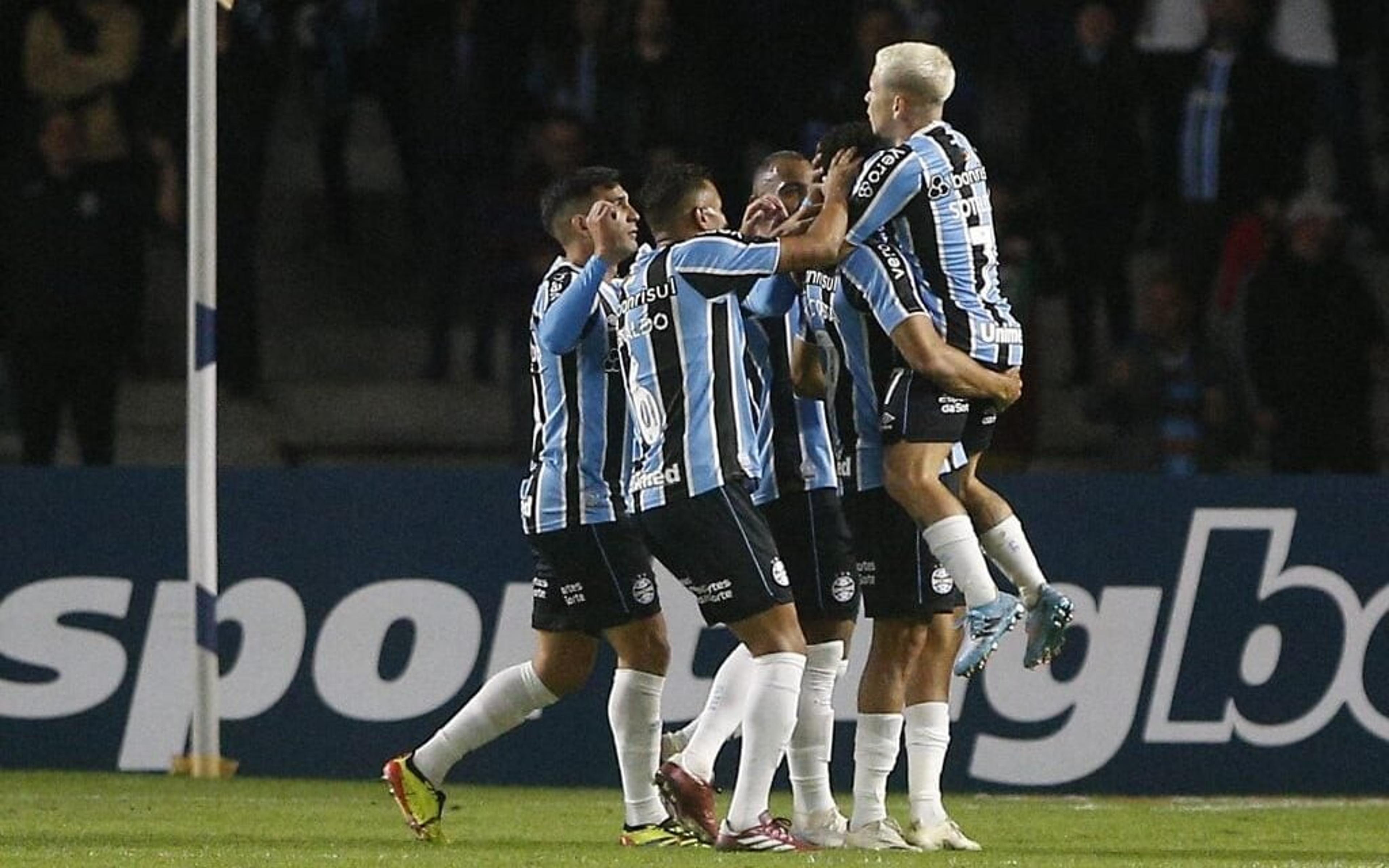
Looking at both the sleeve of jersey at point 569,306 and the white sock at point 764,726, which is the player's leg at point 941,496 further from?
the sleeve of jersey at point 569,306

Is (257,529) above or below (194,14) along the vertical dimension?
below

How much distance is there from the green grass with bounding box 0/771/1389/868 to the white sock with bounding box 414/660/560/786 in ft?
1.00

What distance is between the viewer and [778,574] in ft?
31.6

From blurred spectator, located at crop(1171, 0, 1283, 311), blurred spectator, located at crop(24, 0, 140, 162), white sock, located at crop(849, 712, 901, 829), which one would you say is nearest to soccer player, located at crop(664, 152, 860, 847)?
white sock, located at crop(849, 712, 901, 829)

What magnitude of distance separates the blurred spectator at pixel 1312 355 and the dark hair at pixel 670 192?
7.28m

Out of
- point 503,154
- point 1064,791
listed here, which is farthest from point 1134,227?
point 1064,791

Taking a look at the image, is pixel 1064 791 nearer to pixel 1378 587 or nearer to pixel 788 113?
pixel 1378 587

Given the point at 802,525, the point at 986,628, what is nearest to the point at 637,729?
the point at 802,525

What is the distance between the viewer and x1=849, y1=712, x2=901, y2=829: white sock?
10.1 meters

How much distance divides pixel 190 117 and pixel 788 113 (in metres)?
5.01

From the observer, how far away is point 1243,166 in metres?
17.8

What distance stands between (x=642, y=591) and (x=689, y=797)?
1.13 m

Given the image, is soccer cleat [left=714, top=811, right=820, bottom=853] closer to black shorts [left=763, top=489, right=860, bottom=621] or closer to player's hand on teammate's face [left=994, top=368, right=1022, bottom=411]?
black shorts [left=763, top=489, right=860, bottom=621]

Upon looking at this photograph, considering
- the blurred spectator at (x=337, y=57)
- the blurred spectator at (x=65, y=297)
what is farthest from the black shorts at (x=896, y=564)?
the blurred spectator at (x=337, y=57)
